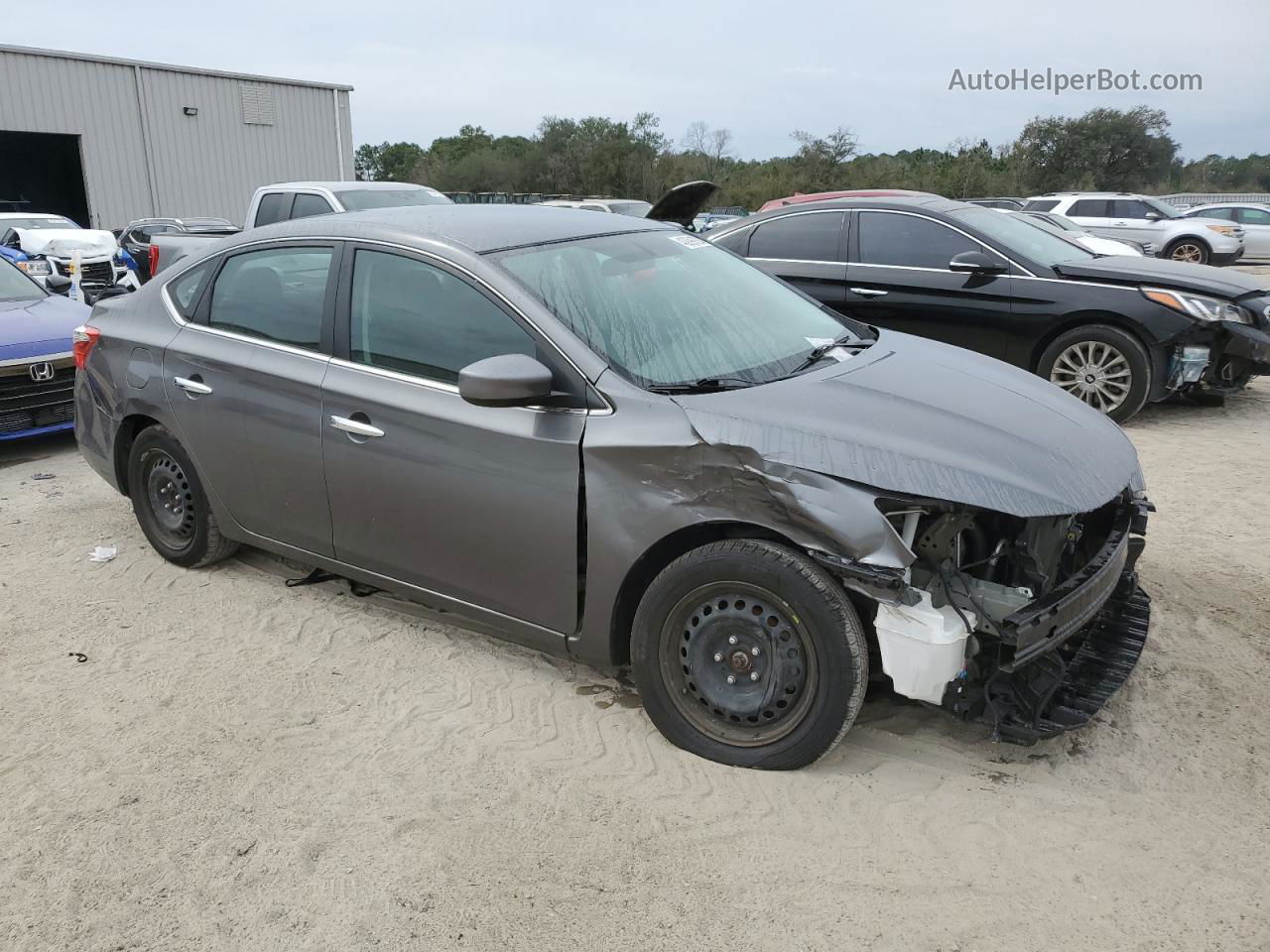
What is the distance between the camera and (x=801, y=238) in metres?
8.07

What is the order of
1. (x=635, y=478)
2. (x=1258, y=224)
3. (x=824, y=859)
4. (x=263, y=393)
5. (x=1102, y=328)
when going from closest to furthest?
(x=824, y=859)
(x=635, y=478)
(x=263, y=393)
(x=1102, y=328)
(x=1258, y=224)

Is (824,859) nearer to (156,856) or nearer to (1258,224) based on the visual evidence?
(156,856)

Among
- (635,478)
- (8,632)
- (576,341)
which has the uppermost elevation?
(576,341)

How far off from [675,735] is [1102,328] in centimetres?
551

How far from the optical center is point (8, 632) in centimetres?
419

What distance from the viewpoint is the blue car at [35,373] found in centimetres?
667

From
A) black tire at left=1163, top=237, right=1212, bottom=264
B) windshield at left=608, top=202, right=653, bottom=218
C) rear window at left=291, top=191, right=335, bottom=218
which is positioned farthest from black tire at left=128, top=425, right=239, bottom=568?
black tire at left=1163, top=237, right=1212, bottom=264

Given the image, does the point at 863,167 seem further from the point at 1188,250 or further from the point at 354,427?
the point at 354,427

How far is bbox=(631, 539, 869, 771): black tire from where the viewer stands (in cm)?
282

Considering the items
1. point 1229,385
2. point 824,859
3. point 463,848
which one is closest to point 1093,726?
point 824,859

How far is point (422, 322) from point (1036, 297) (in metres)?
5.30

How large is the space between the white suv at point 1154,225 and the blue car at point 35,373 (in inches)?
714

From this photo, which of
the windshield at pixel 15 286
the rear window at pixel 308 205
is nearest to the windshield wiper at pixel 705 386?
the windshield at pixel 15 286

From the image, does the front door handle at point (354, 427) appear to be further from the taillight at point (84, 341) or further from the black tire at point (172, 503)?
the taillight at point (84, 341)
